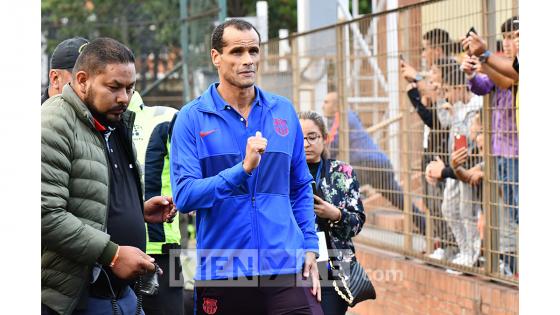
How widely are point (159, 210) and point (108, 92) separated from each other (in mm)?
1052

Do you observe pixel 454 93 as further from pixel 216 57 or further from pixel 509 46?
pixel 216 57

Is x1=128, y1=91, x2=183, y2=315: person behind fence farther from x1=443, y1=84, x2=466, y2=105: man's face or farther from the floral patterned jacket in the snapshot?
x1=443, y1=84, x2=466, y2=105: man's face

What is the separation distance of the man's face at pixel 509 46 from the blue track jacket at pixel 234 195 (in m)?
2.78

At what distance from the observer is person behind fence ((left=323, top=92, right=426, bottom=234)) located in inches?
439

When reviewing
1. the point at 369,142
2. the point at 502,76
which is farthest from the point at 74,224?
the point at 369,142

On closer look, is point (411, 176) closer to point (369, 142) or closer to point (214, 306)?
point (369, 142)

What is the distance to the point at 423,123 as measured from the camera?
410 inches

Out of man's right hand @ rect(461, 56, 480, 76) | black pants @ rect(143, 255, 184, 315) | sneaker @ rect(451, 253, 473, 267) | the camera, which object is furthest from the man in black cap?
sneaker @ rect(451, 253, 473, 267)

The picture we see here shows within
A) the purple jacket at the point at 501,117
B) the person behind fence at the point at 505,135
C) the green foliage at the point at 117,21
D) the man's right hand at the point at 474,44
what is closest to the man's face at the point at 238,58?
the man's right hand at the point at 474,44

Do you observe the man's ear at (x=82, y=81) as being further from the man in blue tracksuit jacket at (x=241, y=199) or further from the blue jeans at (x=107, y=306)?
the blue jeans at (x=107, y=306)

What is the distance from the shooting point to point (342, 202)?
754 centimetres

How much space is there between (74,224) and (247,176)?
3.38ft

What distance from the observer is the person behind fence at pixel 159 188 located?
770 centimetres
